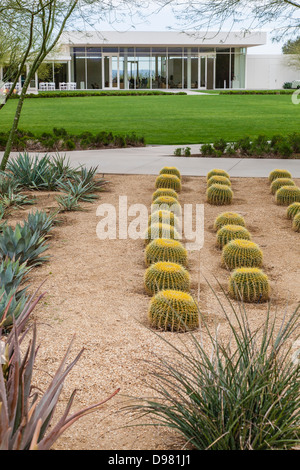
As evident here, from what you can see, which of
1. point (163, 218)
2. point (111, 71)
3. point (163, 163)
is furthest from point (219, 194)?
point (111, 71)

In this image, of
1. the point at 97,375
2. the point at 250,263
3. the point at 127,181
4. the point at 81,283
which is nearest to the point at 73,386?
the point at 97,375

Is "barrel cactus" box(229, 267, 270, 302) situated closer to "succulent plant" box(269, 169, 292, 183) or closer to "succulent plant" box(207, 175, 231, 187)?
"succulent plant" box(207, 175, 231, 187)

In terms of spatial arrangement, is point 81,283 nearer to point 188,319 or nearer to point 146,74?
point 188,319

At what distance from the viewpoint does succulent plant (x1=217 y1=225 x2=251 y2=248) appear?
7207 millimetres

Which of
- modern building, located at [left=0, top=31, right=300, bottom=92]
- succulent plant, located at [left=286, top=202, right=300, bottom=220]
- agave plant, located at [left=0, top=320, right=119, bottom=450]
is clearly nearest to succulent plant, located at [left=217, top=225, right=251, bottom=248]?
succulent plant, located at [left=286, top=202, right=300, bottom=220]

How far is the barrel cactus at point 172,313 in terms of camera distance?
4.80 m

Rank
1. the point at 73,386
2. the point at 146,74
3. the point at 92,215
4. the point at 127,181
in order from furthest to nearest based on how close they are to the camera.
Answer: the point at 146,74 → the point at 127,181 → the point at 92,215 → the point at 73,386

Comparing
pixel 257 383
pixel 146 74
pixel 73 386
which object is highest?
pixel 146 74

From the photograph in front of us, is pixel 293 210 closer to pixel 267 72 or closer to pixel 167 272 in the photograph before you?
pixel 167 272

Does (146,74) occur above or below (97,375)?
above

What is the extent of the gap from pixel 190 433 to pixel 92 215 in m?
6.07

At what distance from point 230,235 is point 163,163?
6.21m

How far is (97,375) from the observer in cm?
396

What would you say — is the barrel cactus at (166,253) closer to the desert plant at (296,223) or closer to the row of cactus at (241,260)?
the row of cactus at (241,260)
